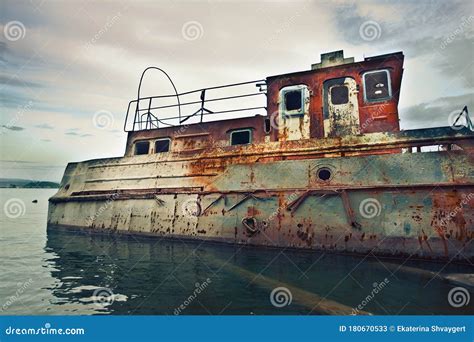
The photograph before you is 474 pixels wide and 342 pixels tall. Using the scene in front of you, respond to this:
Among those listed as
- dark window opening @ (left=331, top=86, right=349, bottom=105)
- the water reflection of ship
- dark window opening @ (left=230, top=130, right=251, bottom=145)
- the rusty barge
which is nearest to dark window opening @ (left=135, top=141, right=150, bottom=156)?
the rusty barge

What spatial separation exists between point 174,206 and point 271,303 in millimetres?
5199

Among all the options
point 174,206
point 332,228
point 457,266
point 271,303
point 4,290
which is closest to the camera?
point 271,303

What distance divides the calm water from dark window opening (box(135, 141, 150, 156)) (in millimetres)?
4305

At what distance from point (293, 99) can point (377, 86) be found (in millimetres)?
2270

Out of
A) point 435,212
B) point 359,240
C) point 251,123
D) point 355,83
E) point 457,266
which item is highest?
point 355,83

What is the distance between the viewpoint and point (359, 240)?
246 inches

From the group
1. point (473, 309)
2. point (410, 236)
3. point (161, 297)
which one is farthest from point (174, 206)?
point (473, 309)

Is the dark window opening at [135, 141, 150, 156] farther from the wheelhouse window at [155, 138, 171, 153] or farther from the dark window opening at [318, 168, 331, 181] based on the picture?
the dark window opening at [318, 168, 331, 181]

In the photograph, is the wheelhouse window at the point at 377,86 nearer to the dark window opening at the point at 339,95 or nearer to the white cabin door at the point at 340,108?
the white cabin door at the point at 340,108

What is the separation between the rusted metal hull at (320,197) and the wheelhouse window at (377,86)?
1.22 m

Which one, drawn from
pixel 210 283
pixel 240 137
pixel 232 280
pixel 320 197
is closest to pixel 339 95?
pixel 320 197

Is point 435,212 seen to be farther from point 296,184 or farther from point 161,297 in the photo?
point 161,297

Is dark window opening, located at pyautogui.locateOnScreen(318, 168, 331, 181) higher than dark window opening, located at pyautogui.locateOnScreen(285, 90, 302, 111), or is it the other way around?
dark window opening, located at pyautogui.locateOnScreen(285, 90, 302, 111)

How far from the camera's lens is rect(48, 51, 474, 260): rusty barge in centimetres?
594
